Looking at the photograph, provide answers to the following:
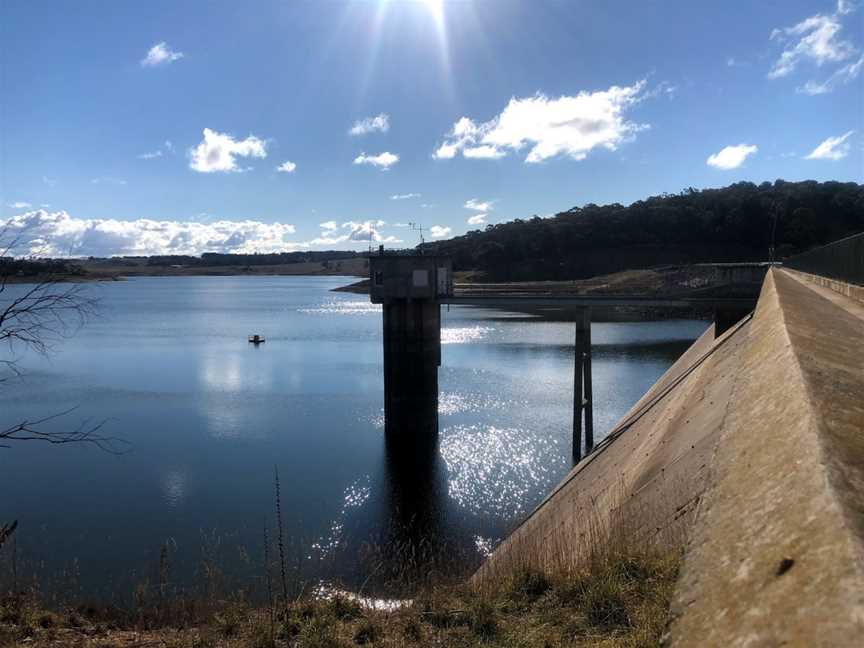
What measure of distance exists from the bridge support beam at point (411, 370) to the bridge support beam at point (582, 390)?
583 centimetres

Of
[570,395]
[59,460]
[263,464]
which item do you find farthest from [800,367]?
[570,395]

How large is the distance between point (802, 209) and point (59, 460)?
99.1m

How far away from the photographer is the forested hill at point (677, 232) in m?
96.6

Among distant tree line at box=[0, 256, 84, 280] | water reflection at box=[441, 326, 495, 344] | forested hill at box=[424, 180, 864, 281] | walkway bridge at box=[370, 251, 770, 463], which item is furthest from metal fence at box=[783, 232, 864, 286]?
forested hill at box=[424, 180, 864, 281]

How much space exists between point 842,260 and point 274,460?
18260 millimetres

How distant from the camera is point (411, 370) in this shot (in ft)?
90.6

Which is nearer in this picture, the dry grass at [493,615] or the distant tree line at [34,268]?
the dry grass at [493,615]

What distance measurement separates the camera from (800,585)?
1.31 m

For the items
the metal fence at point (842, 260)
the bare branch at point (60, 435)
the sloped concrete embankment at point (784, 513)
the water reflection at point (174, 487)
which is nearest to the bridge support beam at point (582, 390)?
the metal fence at point (842, 260)

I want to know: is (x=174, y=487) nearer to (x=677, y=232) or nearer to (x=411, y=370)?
(x=411, y=370)

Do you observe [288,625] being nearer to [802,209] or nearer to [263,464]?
[263,464]

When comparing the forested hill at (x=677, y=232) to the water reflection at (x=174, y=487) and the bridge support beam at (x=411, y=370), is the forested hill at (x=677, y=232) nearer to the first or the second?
the bridge support beam at (x=411, y=370)

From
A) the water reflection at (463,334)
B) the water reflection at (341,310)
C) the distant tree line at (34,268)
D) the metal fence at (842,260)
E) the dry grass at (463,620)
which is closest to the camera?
the dry grass at (463,620)

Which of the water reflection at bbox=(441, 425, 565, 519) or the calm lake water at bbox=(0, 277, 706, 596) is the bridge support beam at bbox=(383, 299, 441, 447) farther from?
Result: the water reflection at bbox=(441, 425, 565, 519)
